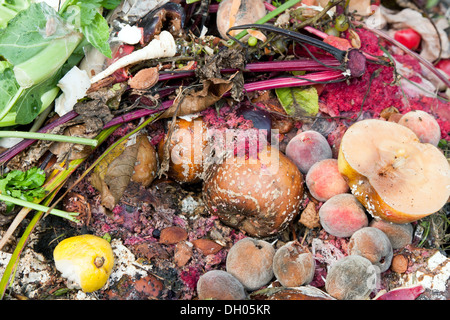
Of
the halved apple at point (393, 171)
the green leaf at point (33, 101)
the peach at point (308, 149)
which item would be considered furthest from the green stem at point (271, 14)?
the green leaf at point (33, 101)

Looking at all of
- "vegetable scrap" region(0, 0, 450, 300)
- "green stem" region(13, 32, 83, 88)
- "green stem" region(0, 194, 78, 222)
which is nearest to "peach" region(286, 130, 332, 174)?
"vegetable scrap" region(0, 0, 450, 300)

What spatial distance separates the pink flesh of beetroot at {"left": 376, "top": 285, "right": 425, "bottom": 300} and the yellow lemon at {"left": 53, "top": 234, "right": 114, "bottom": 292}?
1475mm

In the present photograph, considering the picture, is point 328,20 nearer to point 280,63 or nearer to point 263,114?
point 280,63

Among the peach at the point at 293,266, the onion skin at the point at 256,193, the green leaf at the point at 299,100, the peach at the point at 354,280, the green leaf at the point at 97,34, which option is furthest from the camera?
the green leaf at the point at 299,100

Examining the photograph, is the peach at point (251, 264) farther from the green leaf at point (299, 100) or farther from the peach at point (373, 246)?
the green leaf at point (299, 100)

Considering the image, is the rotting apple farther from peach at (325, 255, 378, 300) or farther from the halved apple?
peach at (325, 255, 378, 300)

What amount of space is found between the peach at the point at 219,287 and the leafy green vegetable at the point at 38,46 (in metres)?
1.39

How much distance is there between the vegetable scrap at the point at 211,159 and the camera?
7.06 ft

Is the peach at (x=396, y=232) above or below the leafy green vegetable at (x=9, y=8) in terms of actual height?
below

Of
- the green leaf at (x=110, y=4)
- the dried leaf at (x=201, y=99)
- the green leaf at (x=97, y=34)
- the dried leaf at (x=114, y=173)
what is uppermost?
the green leaf at (x=110, y=4)

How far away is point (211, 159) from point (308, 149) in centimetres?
63

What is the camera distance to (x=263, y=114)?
2557 millimetres

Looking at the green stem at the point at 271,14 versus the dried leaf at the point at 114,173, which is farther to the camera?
the green stem at the point at 271,14

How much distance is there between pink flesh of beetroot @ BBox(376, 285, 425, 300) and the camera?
6.65 feet
